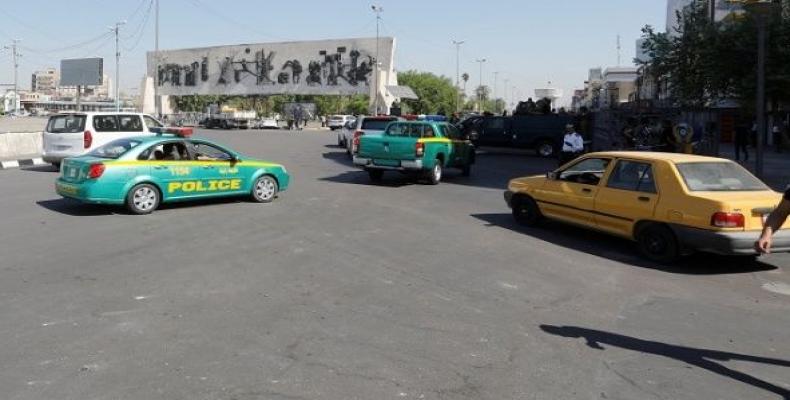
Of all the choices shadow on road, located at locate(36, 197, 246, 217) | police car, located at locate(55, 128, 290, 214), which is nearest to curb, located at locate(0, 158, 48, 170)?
shadow on road, located at locate(36, 197, 246, 217)

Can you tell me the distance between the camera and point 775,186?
1788cm

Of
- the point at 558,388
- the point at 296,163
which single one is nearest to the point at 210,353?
the point at 558,388

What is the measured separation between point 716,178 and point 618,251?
154 cm

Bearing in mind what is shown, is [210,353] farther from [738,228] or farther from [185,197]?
[185,197]

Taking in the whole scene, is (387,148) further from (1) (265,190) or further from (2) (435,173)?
(1) (265,190)

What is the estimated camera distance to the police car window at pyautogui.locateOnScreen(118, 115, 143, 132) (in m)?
19.1

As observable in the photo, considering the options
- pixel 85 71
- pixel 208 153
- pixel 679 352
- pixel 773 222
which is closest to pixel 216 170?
pixel 208 153

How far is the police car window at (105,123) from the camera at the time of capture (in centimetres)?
1873

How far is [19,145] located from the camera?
2602cm

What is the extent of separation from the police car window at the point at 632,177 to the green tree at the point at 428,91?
100929 mm

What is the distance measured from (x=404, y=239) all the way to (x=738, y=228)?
4.14 meters

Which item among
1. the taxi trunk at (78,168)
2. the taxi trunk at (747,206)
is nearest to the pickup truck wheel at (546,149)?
the taxi trunk at (747,206)

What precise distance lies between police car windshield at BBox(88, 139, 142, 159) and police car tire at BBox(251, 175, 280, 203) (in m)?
2.29

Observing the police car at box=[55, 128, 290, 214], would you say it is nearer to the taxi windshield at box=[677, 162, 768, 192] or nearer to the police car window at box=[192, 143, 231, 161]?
the police car window at box=[192, 143, 231, 161]
